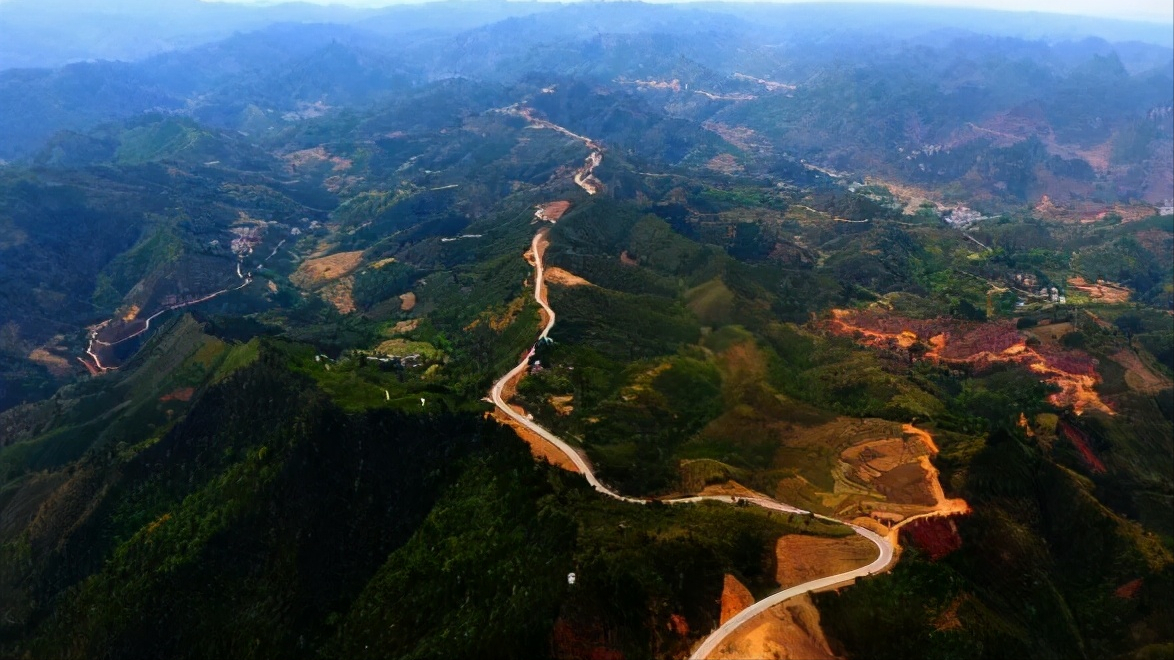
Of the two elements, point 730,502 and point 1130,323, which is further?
point 1130,323

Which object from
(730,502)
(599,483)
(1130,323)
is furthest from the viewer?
(1130,323)

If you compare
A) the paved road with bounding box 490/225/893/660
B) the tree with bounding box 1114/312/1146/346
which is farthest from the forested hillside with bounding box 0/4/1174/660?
the tree with bounding box 1114/312/1146/346

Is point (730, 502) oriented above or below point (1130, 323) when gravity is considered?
above

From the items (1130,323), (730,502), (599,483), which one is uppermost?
(730,502)

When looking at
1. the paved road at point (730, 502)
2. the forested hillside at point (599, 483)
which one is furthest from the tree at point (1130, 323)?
the paved road at point (730, 502)

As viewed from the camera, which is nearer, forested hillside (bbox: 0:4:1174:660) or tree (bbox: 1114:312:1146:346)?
forested hillside (bbox: 0:4:1174:660)

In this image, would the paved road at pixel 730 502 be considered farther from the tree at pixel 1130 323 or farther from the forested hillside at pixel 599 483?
the tree at pixel 1130 323

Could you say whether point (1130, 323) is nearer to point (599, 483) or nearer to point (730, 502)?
point (730, 502)

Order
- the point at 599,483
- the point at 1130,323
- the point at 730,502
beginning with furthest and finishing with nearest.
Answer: the point at 1130,323
the point at 599,483
the point at 730,502

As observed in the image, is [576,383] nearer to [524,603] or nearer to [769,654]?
[524,603]

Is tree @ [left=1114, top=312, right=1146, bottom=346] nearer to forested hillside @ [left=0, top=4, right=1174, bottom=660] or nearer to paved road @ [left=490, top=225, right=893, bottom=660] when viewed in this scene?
forested hillside @ [left=0, top=4, right=1174, bottom=660]

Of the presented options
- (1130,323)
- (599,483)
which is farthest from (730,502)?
(1130,323)
